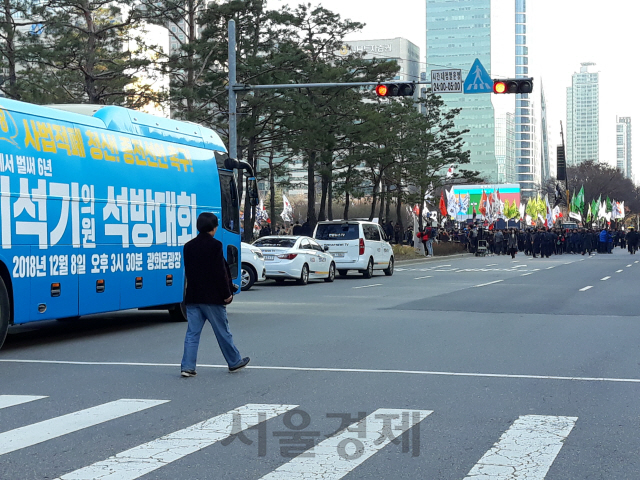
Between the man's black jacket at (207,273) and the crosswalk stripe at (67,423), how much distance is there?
165 cm

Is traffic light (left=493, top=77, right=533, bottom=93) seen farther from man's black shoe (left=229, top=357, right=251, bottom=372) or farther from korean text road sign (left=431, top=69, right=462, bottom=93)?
man's black shoe (left=229, top=357, right=251, bottom=372)

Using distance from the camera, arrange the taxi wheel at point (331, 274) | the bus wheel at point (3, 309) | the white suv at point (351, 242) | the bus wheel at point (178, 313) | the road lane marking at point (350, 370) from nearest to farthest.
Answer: the road lane marking at point (350, 370), the bus wheel at point (3, 309), the bus wheel at point (178, 313), the taxi wheel at point (331, 274), the white suv at point (351, 242)

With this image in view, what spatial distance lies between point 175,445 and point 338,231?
24355mm

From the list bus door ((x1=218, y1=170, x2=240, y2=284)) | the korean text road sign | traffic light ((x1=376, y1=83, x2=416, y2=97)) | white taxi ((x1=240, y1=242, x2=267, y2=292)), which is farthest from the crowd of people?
bus door ((x1=218, y1=170, x2=240, y2=284))

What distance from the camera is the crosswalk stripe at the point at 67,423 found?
6395 mm

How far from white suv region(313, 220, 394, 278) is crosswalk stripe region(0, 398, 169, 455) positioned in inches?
881

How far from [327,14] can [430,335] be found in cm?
3439

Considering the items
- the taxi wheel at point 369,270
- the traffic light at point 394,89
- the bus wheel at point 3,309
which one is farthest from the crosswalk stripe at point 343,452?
the taxi wheel at point 369,270

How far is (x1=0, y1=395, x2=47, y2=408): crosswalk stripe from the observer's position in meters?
7.88

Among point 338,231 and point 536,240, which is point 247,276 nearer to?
point 338,231

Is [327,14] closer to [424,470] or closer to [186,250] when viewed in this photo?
[186,250]

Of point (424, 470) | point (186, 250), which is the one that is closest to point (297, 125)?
point (186, 250)

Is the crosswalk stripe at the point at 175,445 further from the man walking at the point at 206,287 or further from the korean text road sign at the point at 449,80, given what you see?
the korean text road sign at the point at 449,80

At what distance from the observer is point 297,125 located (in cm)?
3625
